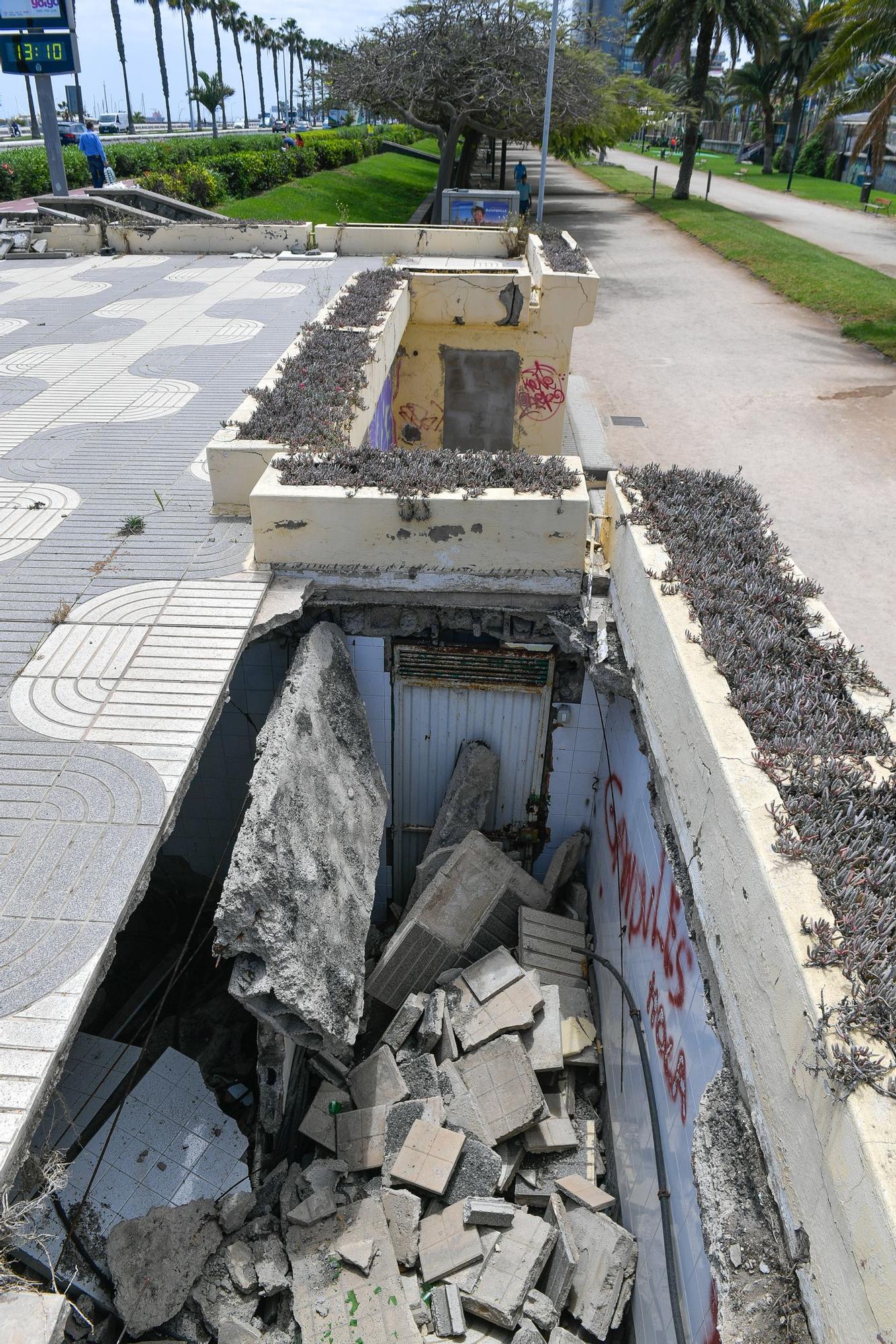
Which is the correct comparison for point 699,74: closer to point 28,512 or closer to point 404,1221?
point 28,512

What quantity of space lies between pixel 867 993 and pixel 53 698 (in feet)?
14.5

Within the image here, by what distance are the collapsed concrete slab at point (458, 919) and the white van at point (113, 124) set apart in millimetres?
73630

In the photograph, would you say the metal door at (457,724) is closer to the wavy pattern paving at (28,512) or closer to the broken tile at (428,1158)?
the wavy pattern paving at (28,512)

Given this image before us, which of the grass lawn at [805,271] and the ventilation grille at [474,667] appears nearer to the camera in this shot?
the ventilation grille at [474,667]

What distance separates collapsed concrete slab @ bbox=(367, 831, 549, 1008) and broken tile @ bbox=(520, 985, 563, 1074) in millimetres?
879

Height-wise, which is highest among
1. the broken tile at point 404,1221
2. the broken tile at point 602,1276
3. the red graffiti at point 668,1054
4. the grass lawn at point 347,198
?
the grass lawn at point 347,198

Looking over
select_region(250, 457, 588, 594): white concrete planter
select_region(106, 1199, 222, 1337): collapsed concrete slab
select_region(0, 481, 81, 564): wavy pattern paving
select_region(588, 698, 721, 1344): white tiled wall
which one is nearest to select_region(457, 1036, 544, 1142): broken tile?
select_region(588, 698, 721, 1344): white tiled wall

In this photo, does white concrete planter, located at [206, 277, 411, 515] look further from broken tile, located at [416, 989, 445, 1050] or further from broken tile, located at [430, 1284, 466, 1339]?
broken tile, located at [430, 1284, 466, 1339]

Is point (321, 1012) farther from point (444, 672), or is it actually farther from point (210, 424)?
point (210, 424)

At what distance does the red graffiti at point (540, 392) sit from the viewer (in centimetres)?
1405

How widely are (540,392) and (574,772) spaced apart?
8273mm

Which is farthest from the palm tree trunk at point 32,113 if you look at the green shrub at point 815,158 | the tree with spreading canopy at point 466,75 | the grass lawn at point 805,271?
the green shrub at point 815,158

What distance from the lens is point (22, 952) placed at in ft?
12.3

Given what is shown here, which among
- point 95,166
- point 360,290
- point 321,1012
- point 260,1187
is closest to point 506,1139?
point 260,1187
